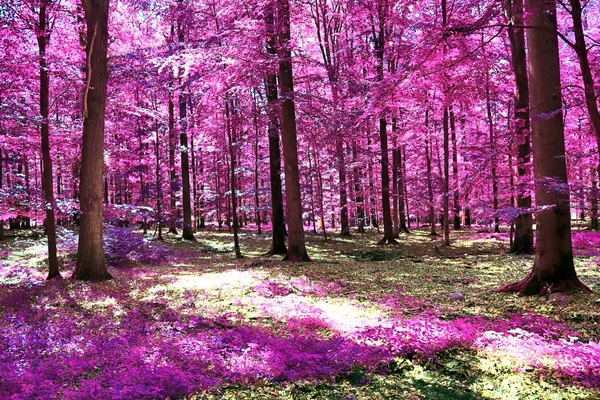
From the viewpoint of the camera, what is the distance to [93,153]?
924cm

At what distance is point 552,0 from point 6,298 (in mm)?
9946

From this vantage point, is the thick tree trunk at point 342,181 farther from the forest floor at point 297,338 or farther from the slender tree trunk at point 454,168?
the forest floor at point 297,338

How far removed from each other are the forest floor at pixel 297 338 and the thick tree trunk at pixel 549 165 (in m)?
0.44

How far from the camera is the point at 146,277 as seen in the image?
389 inches

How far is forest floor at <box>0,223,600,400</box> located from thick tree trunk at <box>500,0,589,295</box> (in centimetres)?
44

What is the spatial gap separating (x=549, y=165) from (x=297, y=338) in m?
5.08

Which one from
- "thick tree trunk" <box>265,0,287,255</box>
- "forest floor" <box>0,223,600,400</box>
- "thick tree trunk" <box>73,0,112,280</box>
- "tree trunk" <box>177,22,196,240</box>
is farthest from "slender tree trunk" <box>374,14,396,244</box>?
"thick tree trunk" <box>73,0,112,280</box>

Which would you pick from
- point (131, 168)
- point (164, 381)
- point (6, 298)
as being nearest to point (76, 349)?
point (164, 381)

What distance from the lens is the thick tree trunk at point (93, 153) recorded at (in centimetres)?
909

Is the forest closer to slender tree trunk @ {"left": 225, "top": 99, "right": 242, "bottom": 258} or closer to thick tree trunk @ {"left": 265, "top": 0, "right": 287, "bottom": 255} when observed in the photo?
thick tree trunk @ {"left": 265, "top": 0, "right": 287, "bottom": 255}

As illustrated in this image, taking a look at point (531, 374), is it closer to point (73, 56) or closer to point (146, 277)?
point (146, 277)

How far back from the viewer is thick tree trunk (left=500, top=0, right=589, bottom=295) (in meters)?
6.34

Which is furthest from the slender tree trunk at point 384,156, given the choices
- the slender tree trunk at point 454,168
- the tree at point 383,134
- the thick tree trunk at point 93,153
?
the thick tree trunk at point 93,153

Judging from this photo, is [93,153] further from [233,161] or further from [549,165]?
[549,165]
